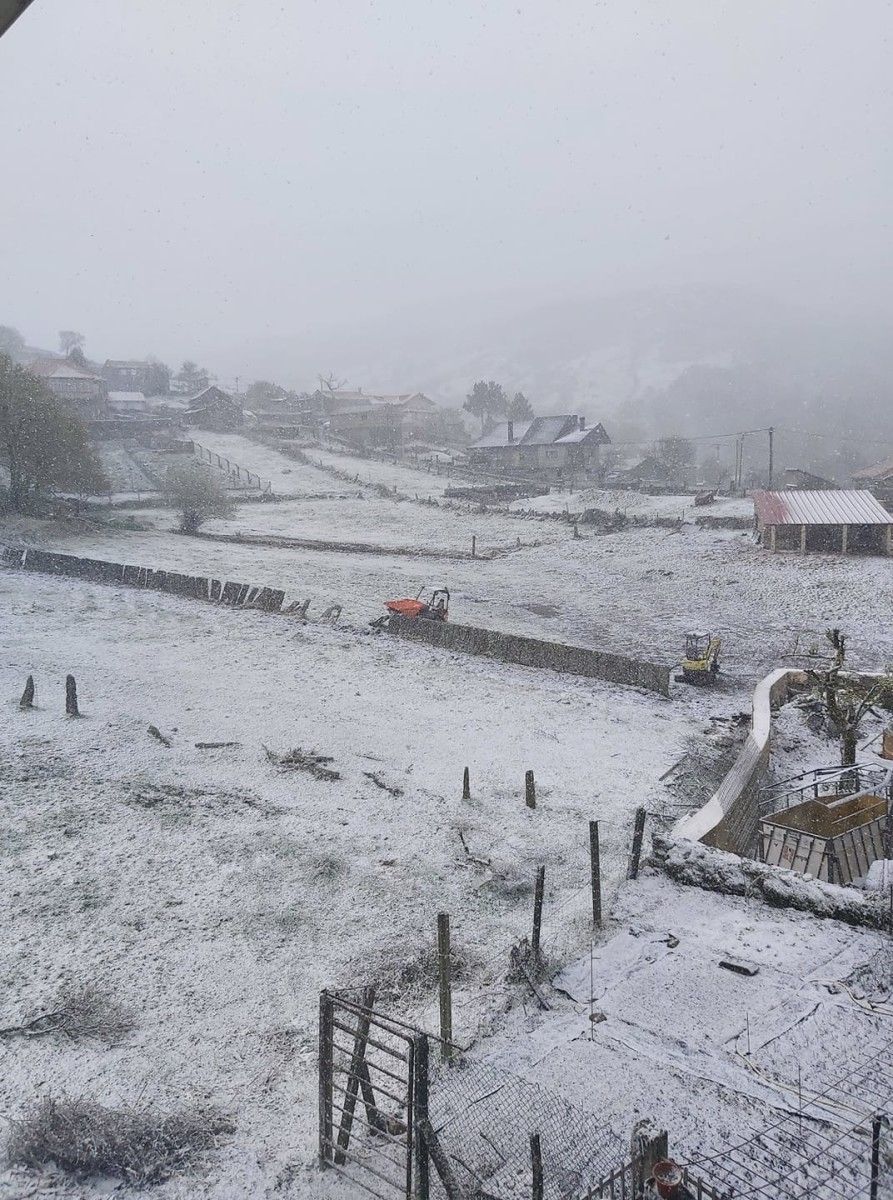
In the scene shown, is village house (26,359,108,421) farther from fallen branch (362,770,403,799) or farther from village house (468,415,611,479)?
fallen branch (362,770,403,799)

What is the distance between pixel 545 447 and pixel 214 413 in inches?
1627

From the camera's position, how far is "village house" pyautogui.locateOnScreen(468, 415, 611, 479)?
69500 mm

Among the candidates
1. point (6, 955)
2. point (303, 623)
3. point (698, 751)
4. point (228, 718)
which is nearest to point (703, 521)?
point (303, 623)

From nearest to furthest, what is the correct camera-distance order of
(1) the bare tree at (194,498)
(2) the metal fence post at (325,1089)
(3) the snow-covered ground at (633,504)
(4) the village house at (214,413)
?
(2) the metal fence post at (325,1089) < (1) the bare tree at (194,498) < (3) the snow-covered ground at (633,504) < (4) the village house at (214,413)

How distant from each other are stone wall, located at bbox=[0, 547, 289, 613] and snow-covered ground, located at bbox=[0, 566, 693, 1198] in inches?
228

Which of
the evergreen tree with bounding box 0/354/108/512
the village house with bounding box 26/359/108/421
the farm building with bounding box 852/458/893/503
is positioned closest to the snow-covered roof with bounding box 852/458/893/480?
the farm building with bounding box 852/458/893/503

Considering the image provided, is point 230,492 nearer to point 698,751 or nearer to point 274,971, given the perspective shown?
point 698,751

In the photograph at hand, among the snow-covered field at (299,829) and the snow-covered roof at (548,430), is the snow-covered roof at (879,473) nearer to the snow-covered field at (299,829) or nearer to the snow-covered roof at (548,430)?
the snow-covered roof at (548,430)

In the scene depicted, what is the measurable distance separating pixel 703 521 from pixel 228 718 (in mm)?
35121

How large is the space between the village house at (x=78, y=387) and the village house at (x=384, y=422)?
80.8 ft

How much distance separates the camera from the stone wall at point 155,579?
29.5 metres

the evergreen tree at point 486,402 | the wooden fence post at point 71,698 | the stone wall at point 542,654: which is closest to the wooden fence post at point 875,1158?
the stone wall at point 542,654

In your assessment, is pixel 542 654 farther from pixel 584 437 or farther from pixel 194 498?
pixel 584 437

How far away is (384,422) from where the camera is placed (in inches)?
3465
